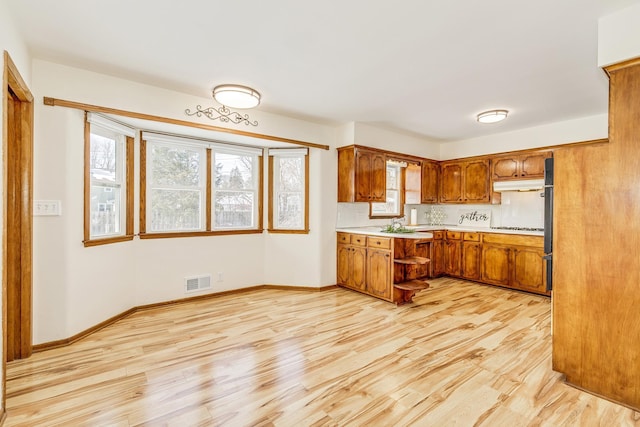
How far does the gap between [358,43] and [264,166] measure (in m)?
2.64

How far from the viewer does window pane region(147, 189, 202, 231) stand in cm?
385

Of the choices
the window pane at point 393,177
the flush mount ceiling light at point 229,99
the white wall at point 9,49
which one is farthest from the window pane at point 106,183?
the window pane at point 393,177

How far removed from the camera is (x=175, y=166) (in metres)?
3.98

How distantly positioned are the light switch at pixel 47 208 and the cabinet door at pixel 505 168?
5.92m

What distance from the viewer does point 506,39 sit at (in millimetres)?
2316

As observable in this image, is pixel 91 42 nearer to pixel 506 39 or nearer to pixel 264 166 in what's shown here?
pixel 264 166

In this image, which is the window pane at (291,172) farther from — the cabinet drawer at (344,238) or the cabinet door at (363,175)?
the cabinet drawer at (344,238)

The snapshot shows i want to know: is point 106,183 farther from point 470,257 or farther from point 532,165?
point 532,165

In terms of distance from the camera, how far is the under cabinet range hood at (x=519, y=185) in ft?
15.2

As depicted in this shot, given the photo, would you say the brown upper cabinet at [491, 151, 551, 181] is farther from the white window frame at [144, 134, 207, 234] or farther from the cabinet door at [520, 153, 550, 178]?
the white window frame at [144, 134, 207, 234]

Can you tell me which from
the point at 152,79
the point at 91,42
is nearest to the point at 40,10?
the point at 91,42

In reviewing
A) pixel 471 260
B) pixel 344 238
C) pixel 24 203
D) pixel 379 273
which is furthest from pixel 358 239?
pixel 24 203

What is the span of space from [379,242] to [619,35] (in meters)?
2.91

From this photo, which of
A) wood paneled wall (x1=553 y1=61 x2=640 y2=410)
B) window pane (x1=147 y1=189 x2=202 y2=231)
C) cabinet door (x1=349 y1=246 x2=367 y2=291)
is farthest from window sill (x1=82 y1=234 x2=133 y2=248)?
wood paneled wall (x1=553 y1=61 x2=640 y2=410)
